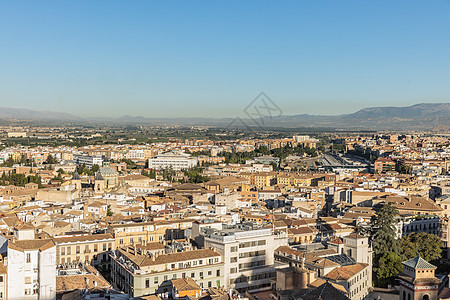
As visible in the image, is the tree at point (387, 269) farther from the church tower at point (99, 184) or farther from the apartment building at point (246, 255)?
the church tower at point (99, 184)

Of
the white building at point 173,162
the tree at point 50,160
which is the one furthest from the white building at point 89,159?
the white building at point 173,162

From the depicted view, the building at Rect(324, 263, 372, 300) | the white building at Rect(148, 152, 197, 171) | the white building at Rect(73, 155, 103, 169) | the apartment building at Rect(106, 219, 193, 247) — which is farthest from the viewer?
the white building at Rect(73, 155, 103, 169)

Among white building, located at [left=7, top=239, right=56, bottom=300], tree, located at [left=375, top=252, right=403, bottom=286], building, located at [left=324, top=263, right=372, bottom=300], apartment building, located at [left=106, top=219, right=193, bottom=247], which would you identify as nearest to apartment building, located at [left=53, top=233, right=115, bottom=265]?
apartment building, located at [left=106, top=219, right=193, bottom=247]

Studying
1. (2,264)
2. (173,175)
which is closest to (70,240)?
(2,264)

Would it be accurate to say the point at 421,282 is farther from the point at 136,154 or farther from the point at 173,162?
the point at 136,154

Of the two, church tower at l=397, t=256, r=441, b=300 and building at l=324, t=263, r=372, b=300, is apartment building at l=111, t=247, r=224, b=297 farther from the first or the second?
church tower at l=397, t=256, r=441, b=300

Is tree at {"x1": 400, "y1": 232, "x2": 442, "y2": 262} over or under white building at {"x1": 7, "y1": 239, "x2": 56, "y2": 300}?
under

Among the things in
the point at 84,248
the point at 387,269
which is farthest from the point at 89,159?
the point at 387,269
